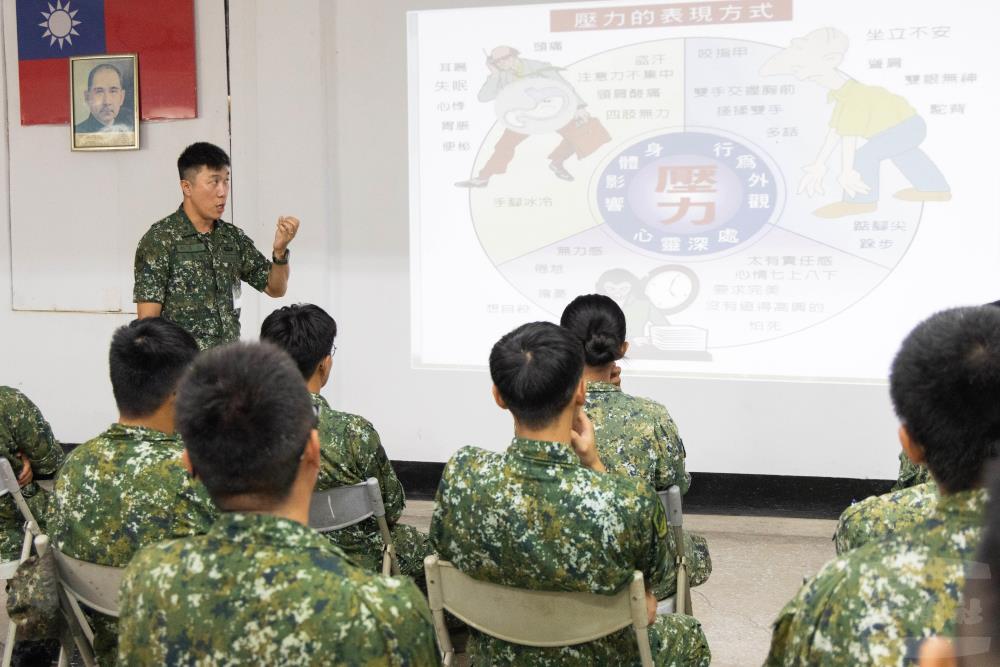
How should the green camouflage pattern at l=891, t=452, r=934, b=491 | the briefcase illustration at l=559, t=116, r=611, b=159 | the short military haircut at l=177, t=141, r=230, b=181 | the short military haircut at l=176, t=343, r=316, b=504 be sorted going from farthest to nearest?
the briefcase illustration at l=559, t=116, r=611, b=159 → the short military haircut at l=177, t=141, r=230, b=181 → the green camouflage pattern at l=891, t=452, r=934, b=491 → the short military haircut at l=176, t=343, r=316, b=504

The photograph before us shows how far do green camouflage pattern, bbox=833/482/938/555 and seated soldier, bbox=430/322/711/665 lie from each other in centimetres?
31

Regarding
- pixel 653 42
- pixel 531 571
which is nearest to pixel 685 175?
pixel 653 42

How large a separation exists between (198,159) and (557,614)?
2.37 metres

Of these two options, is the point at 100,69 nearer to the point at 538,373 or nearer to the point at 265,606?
the point at 538,373

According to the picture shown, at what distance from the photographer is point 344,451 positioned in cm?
215

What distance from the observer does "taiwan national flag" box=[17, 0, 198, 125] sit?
14.3ft

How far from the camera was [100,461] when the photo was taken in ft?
5.48

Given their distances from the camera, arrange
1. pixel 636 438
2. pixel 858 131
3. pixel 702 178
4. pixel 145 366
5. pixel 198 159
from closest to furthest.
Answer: pixel 145 366
pixel 636 438
pixel 198 159
pixel 858 131
pixel 702 178

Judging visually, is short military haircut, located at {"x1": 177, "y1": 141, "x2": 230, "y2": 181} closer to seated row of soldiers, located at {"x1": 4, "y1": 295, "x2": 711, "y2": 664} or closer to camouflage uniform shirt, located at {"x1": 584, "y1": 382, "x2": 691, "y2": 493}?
seated row of soldiers, located at {"x1": 4, "y1": 295, "x2": 711, "y2": 664}

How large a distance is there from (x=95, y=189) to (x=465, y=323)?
2.01 meters

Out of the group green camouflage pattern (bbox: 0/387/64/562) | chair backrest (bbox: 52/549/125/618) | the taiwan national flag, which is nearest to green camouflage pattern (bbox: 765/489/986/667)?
chair backrest (bbox: 52/549/125/618)

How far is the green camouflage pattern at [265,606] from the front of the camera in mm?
1021

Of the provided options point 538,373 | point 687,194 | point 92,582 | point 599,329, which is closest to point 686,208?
point 687,194

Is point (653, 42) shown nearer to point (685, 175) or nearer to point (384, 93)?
point (685, 175)
